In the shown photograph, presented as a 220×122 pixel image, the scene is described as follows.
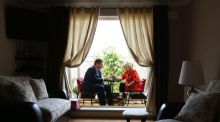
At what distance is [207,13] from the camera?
14.3 ft

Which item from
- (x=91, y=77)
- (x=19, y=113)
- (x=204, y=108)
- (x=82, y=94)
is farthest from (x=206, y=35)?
(x=82, y=94)

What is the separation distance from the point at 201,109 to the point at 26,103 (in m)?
2.24

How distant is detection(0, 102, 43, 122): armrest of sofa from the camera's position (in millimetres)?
3574

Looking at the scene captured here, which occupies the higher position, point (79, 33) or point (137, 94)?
point (79, 33)

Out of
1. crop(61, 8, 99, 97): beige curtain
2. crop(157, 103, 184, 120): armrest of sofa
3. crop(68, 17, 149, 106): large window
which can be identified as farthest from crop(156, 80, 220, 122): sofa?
crop(68, 17, 149, 106): large window

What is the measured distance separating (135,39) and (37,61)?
2.11 meters

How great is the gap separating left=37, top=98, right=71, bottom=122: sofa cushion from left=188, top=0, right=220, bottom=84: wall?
238cm

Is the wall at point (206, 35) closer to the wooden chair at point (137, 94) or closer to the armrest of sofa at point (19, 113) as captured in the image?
the wooden chair at point (137, 94)

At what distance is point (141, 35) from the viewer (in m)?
5.68

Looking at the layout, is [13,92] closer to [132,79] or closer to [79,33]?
[79,33]

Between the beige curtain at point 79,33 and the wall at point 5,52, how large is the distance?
40.5 inches

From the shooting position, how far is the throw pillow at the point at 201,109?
291 centimetres

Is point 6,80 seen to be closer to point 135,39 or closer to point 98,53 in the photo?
point 135,39

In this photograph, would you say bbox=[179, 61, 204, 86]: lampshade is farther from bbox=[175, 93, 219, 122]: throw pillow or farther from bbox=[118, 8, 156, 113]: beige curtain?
bbox=[118, 8, 156, 113]: beige curtain
